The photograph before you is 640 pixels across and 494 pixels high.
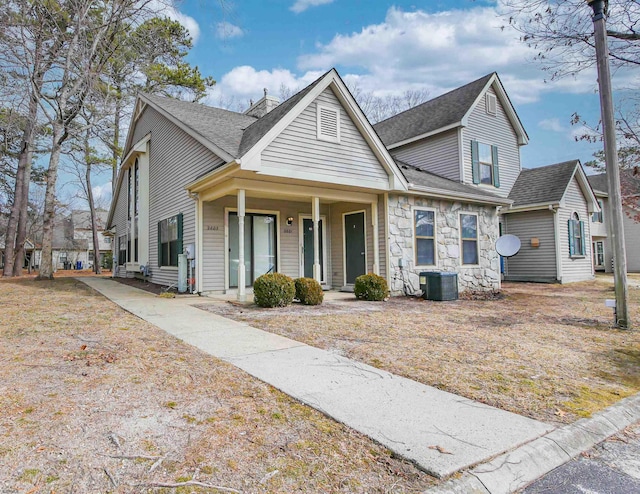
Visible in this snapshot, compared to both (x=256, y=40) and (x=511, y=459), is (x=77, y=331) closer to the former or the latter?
(x=511, y=459)

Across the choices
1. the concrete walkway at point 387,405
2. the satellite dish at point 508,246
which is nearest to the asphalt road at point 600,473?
the concrete walkway at point 387,405

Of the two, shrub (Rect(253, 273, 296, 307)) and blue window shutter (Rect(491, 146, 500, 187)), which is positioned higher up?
blue window shutter (Rect(491, 146, 500, 187))

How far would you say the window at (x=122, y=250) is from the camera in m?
17.5

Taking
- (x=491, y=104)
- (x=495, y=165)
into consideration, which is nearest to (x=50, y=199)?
(x=495, y=165)

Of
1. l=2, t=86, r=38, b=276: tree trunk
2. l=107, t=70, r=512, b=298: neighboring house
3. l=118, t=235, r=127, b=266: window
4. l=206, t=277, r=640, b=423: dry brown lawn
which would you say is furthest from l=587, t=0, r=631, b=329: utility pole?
l=2, t=86, r=38, b=276: tree trunk

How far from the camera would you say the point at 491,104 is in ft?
51.9

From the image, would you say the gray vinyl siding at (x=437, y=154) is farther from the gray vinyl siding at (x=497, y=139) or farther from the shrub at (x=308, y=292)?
the shrub at (x=308, y=292)

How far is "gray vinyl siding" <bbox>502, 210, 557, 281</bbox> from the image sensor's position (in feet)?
50.7

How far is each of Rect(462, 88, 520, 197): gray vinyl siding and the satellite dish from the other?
3.28 metres

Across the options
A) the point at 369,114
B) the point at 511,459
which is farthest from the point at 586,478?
the point at 369,114

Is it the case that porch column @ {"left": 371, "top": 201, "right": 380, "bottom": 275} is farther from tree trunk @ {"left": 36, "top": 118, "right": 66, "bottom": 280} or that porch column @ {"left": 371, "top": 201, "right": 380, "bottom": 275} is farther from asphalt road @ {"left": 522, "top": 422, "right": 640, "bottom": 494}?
tree trunk @ {"left": 36, "top": 118, "right": 66, "bottom": 280}

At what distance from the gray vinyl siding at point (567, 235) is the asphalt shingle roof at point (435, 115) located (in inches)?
208

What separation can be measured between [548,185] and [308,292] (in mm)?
12438

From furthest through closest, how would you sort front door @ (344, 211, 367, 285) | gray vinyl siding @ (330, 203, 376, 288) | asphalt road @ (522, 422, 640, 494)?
gray vinyl siding @ (330, 203, 376, 288), front door @ (344, 211, 367, 285), asphalt road @ (522, 422, 640, 494)
